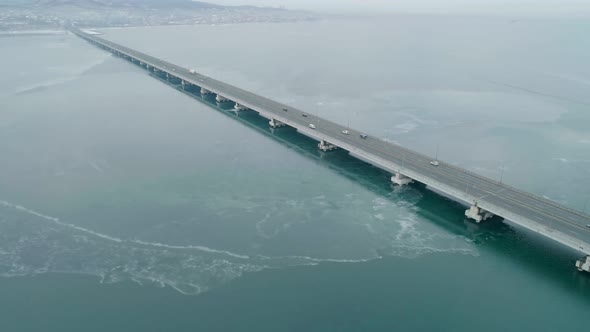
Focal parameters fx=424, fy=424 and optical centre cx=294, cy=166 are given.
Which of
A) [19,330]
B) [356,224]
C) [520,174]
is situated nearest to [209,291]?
[19,330]

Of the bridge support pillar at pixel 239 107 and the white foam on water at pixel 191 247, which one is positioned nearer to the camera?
the white foam on water at pixel 191 247

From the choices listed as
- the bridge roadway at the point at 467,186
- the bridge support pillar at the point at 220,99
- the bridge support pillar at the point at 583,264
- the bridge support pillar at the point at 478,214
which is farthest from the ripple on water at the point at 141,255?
the bridge support pillar at the point at 220,99

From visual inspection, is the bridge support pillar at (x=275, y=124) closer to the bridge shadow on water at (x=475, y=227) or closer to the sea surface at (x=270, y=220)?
the sea surface at (x=270, y=220)

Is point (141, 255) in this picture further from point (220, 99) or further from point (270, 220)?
point (220, 99)

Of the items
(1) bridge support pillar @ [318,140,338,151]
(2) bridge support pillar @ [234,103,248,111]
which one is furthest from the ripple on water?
(2) bridge support pillar @ [234,103,248,111]

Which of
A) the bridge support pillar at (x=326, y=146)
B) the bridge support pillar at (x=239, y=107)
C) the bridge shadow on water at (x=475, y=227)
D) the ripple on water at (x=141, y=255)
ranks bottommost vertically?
the ripple on water at (x=141, y=255)

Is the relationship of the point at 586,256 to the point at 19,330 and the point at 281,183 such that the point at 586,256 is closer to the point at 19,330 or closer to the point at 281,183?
the point at 281,183
